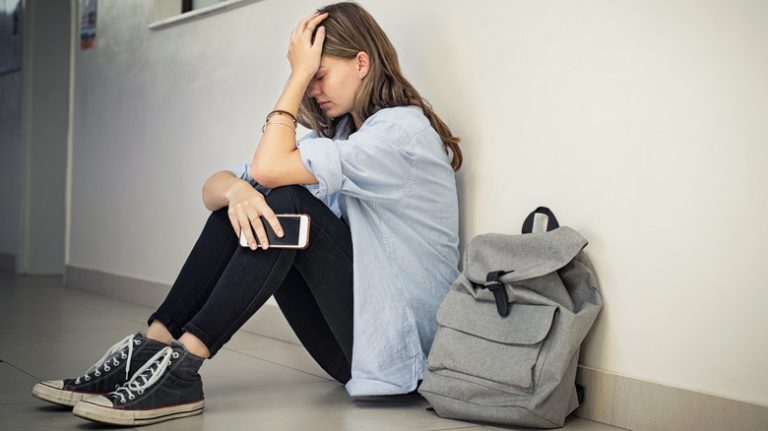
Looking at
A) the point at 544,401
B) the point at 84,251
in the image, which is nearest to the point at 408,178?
the point at 544,401

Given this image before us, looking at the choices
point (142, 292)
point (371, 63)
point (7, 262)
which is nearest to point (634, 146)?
point (371, 63)

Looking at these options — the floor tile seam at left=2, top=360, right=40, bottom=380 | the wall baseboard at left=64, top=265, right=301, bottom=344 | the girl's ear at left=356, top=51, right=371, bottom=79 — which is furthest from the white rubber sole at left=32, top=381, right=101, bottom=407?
the wall baseboard at left=64, top=265, right=301, bottom=344

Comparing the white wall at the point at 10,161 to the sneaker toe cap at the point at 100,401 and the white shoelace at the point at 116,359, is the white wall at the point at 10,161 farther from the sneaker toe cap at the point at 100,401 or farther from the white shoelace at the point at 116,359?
the sneaker toe cap at the point at 100,401

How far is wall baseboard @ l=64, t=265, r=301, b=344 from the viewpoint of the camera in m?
2.81

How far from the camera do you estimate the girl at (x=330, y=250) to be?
1636 millimetres

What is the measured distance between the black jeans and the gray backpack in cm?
22

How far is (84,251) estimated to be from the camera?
173 inches

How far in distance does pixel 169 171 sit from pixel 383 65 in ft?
6.09

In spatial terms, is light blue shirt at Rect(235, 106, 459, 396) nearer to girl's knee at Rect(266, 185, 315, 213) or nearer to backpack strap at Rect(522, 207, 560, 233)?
girl's knee at Rect(266, 185, 315, 213)

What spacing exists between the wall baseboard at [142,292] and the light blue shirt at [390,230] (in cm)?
93

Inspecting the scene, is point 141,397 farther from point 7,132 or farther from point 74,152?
point 7,132

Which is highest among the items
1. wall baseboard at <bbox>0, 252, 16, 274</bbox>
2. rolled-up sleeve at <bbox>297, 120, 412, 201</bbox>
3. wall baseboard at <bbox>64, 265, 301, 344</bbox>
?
rolled-up sleeve at <bbox>297, 120, 412, 201</bbox>

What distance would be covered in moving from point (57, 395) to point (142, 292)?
2135 millimetres

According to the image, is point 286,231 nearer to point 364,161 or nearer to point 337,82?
point 364,161
